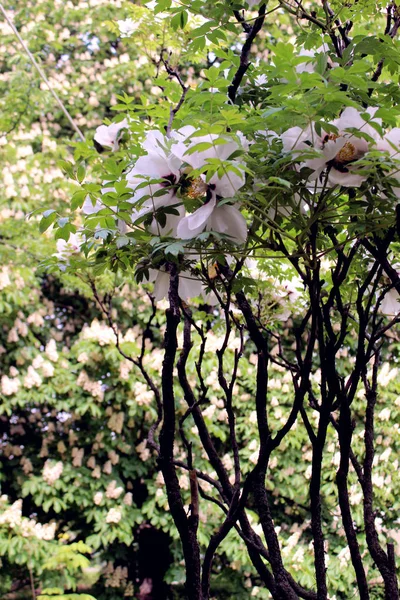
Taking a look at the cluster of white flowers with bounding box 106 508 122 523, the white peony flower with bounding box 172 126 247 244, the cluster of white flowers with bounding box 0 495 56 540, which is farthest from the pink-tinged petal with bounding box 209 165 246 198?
the cluster of white flowers with bounding box 106 508 122 523

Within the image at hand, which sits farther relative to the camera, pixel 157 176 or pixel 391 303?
pixel 391 303

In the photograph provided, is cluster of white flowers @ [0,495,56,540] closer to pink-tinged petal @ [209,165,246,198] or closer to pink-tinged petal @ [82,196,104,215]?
pink-tinged petal @ [82,196,104,215]

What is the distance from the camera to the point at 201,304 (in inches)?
142

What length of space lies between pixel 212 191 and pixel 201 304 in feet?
9.52

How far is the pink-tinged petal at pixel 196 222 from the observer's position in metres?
0.69

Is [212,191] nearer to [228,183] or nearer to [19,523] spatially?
[228,183]

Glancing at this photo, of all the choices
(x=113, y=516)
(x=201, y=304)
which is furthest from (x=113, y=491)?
(x=201, y=304)

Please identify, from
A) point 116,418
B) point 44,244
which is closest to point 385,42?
point 44,244

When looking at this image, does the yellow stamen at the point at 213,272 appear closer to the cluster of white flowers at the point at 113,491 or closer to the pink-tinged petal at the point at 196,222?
the pink-tinged petal at the point at 196,222

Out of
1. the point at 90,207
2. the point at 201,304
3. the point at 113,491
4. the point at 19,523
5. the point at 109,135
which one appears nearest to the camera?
the point at 90,207

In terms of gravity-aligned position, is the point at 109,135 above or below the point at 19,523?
above

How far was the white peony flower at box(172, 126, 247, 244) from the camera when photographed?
0.67 metres

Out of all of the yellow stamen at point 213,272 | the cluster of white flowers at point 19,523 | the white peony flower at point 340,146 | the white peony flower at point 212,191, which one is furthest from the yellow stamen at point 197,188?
the cluster of white flowers at point 19,523

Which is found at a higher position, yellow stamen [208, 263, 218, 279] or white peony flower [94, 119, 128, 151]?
white peony flower [94, 119, 128, 151]
